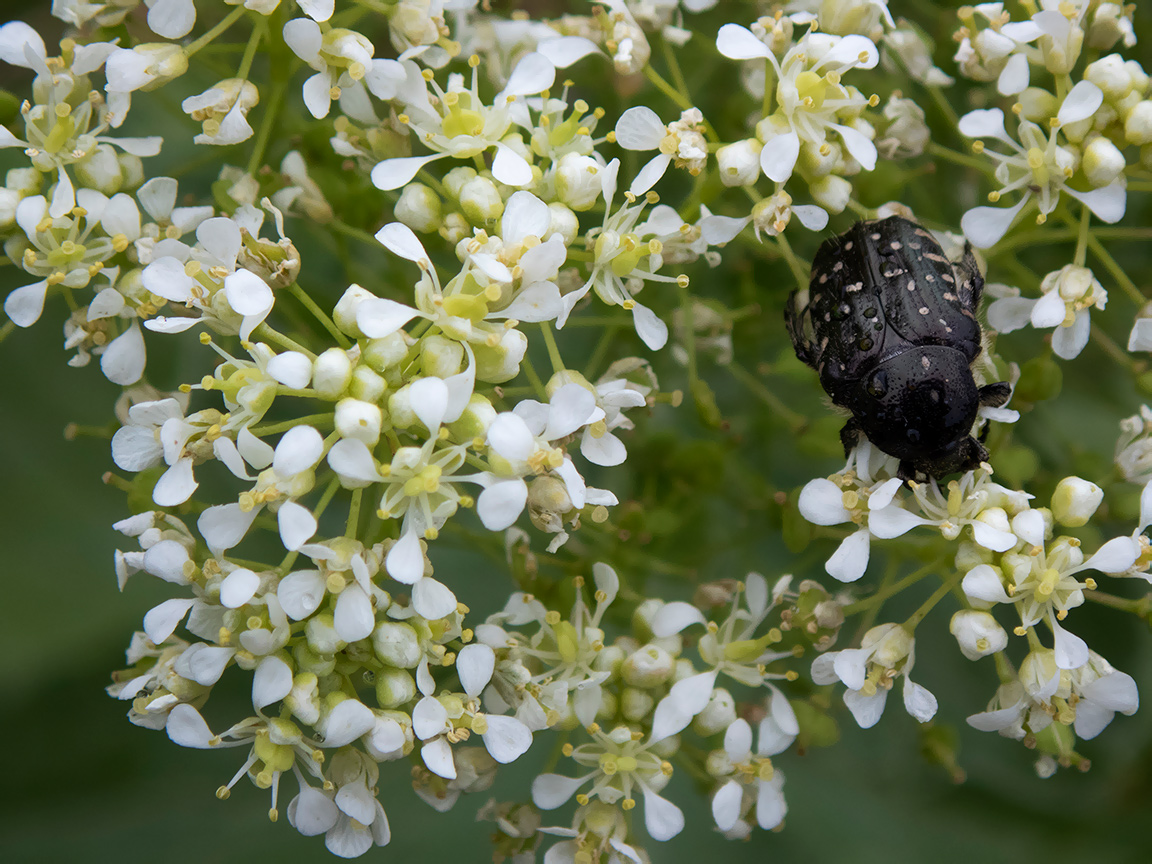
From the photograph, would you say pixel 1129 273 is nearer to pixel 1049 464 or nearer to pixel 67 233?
pixel 1049 464

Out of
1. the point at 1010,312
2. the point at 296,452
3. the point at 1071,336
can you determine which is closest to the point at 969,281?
the point at 1010,312

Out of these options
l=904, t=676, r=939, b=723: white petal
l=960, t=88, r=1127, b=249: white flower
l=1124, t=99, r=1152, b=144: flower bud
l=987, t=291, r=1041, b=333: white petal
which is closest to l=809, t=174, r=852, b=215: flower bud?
l=960, t=88, r=1127, b=249: white flower

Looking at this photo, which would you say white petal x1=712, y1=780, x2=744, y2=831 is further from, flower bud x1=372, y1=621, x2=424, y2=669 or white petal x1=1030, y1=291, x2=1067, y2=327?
white petal x1=1030, y1=291, x2=1067, y2=327

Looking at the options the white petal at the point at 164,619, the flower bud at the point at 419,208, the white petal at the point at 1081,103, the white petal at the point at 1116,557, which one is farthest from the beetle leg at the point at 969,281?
the white petal at the point at 164,619

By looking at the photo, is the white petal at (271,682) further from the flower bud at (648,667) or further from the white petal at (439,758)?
the flower bud at (648,667)

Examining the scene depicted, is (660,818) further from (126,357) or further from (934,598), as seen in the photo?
(126,357)

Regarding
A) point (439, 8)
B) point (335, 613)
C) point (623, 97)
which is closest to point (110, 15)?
point (439, 8)
